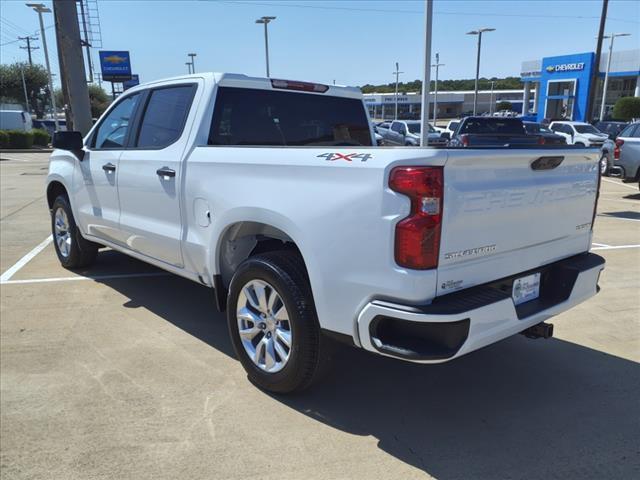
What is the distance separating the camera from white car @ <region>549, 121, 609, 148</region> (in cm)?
2271

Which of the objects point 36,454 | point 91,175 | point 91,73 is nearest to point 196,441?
point 36,454

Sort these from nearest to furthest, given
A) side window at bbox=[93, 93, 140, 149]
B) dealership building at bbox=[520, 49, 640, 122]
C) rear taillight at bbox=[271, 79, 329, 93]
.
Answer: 1. rear taillight at bbox=[271, 79, 329, 93]
2. side window at bbox=[93, 93, 140, 149]
3. dealership building at bbox=[520, 49, 640, 122]

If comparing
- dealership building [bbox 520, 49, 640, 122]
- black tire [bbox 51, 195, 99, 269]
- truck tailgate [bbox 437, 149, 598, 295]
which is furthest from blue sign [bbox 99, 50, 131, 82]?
truck tailgate [bbox 437, 149, 598, 295]

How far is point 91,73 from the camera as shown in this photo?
51531mm

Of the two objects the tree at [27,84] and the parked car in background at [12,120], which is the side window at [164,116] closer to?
the parked car in background at [12,120]

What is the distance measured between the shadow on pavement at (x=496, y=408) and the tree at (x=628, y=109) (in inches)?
1685

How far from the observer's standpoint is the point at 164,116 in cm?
444

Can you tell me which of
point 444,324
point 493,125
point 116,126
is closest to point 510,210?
point 444,324

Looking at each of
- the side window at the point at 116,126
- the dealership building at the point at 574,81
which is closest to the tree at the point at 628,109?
the dealership building at the point at 574,81

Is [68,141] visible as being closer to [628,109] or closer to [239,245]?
[239,245]

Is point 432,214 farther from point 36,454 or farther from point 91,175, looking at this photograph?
point 91,175

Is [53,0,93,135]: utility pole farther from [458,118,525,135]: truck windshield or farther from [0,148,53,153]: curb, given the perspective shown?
[0,148,53,153]: curb

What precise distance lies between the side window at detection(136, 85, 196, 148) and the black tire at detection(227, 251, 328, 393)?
144 centimetres

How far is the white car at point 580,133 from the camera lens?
22706 mm
